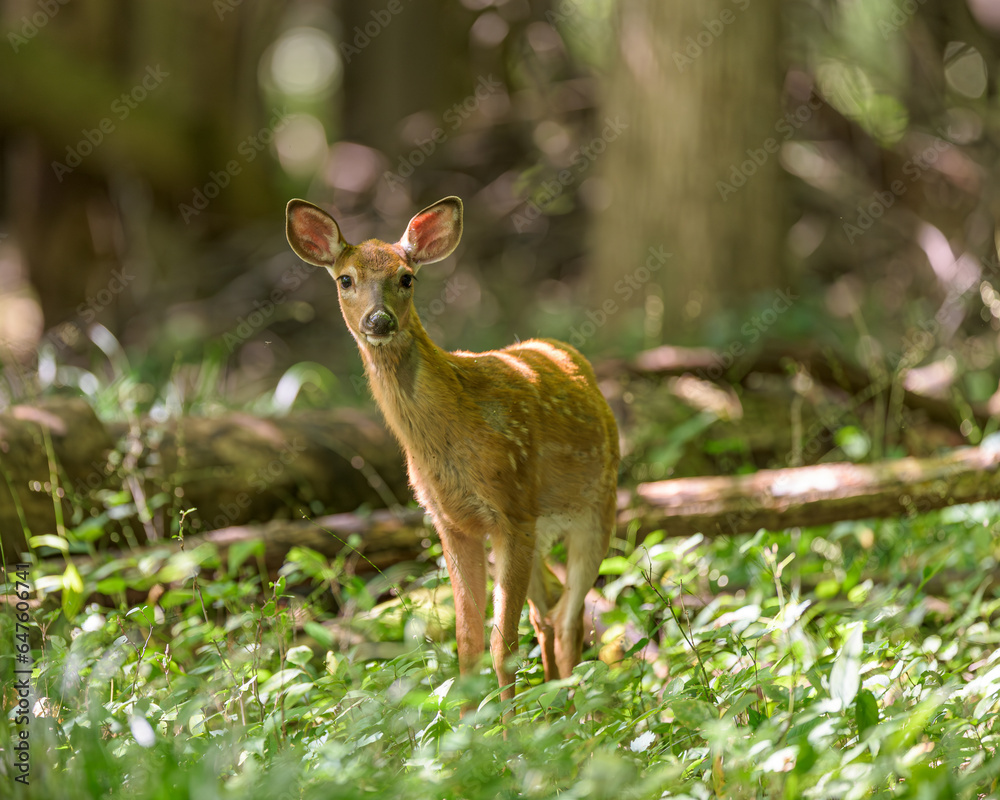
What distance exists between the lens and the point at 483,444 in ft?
10.7

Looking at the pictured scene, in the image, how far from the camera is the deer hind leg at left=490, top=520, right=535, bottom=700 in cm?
314

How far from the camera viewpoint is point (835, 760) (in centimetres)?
221

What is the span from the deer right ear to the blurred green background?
1.99 m

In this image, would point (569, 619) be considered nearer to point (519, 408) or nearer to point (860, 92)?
point (519, 408)

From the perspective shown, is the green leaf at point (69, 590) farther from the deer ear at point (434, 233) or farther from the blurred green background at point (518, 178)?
the blurred green background at point (518, 178)

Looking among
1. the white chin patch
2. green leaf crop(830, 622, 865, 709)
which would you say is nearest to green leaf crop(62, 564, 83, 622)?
the white chin patch

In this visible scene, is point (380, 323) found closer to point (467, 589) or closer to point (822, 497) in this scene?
point (467, 589)

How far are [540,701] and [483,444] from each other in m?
0.99

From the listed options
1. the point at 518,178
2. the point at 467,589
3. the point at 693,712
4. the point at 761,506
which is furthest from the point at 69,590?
the point at 518,178

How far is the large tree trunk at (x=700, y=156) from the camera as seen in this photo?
7379 mm

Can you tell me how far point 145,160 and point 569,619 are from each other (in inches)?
317

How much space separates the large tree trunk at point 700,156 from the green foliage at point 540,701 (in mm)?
3797

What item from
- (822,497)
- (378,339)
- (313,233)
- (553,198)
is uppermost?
(313,233)

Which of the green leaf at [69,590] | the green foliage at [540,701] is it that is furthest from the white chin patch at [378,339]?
the green leaf at [69,590]
